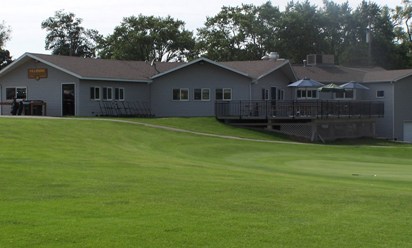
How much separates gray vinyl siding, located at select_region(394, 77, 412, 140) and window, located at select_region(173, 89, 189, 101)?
17.0 m

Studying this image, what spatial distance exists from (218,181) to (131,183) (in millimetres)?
1856

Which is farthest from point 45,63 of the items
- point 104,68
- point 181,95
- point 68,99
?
point 181,95

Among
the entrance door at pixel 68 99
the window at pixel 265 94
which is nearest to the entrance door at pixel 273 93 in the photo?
the window at pixel 265 94

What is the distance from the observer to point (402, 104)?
51.5 m

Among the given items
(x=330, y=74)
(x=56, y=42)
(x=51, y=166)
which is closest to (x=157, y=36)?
(x=56, y=42)

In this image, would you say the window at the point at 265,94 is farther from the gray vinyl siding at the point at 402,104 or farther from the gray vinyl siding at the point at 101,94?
the gray vinyl siding at the point at 402,104

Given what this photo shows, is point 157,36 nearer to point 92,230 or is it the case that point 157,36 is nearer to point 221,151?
point 221,151

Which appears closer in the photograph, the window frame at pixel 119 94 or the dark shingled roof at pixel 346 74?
the window frame at pixel 119 94

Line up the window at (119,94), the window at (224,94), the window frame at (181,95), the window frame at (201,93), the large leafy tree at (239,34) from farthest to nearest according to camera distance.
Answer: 1. the large leafy tree at (239,34)
2. the window frame at (181,95)
3. the window frame at (201,93)
4. the window at (224,94)
5. the window at (119,94)

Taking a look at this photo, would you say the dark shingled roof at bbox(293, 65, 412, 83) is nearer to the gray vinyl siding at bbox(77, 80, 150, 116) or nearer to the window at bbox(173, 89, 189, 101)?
the window at bbox(173, 89, 189, 101)

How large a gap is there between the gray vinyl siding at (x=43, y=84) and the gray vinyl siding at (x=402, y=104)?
25.4 metres

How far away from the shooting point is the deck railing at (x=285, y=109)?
4162 centimetres

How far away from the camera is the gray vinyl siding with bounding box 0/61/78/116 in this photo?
43.5 meters

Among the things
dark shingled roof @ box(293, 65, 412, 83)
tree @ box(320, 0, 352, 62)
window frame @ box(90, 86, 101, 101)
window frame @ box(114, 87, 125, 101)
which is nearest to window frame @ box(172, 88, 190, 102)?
window frame @ box(114, 87, 125, 101)
